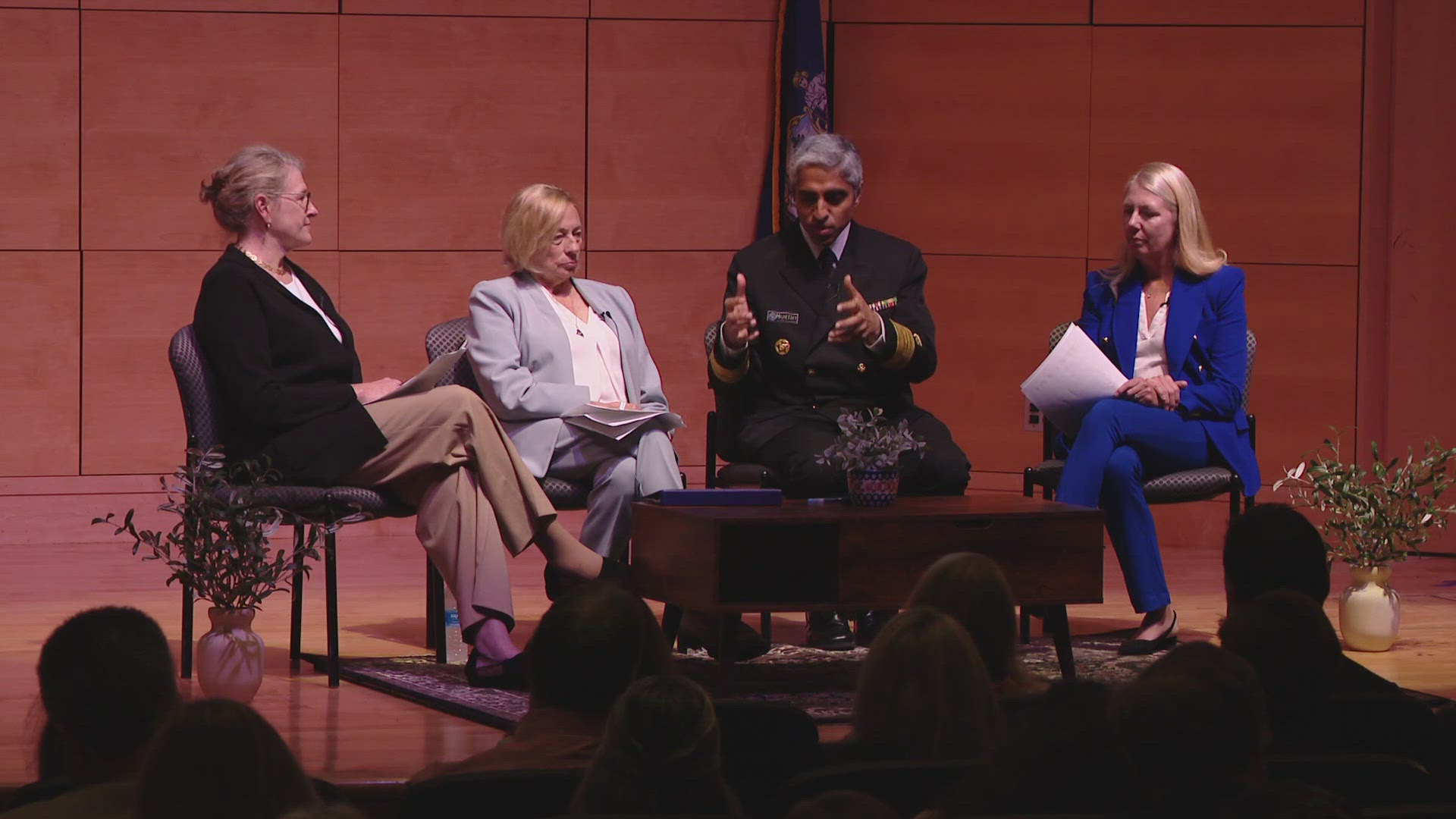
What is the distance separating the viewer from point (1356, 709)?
202 cm

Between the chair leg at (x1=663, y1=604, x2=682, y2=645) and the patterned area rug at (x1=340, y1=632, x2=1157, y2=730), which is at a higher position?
the chair leg at (x1=663, y1=604, x2=682, y2=645)

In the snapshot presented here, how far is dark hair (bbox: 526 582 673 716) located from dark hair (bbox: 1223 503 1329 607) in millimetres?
1049

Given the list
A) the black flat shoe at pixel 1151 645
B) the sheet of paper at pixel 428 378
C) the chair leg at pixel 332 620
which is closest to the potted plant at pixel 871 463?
the black flat shoe at pixel 1151 645

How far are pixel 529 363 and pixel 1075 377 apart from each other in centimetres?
139

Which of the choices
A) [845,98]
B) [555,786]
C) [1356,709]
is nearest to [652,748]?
[555,786]

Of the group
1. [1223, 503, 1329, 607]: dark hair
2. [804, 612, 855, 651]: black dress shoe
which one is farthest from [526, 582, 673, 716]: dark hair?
[804, 612, 855, 651]: black dress shoe

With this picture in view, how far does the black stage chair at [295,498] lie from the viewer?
3793 mm

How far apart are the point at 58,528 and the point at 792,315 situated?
9.56 feet

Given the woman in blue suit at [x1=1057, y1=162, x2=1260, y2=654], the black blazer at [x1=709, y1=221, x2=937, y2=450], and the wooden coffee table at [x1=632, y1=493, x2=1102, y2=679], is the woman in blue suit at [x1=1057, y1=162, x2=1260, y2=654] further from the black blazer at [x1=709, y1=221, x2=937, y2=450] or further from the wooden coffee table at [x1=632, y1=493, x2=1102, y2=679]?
the wooden coffee table at [x1=632, y1=493, x2=1102, y2=679]

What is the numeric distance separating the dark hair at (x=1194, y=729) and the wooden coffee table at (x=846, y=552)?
6.13ft

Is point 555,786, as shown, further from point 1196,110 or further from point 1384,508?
point 1196,110

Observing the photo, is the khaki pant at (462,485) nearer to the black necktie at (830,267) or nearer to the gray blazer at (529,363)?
the gray blazer at (529,363)

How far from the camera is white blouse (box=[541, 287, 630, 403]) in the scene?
443 cm

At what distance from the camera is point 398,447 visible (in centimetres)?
389
